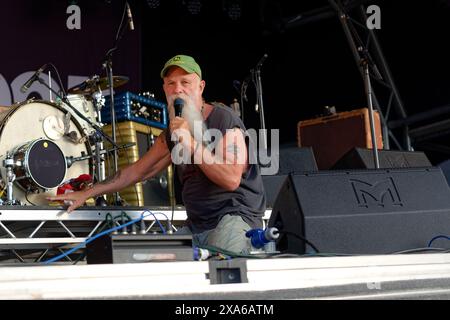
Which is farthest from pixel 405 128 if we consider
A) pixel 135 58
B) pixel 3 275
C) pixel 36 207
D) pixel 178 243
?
pixel 3 275

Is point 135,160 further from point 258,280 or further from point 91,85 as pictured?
point 258,280

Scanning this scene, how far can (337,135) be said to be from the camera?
18.9 ft

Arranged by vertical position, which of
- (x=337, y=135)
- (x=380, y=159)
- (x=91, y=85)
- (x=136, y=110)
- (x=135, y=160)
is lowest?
(x=380, y=159)

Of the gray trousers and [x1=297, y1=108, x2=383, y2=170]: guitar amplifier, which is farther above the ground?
[x1=297, y1=108, x2=383, y2=170]: guitar amplifier

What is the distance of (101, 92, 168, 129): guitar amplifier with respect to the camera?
4.91 meters

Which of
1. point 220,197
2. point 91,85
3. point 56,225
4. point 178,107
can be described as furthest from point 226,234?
point 91,85

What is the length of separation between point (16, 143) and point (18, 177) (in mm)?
279

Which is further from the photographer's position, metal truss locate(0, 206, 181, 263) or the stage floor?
metal truss locate(0, 206, 181, 263)

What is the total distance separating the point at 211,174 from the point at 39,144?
1776 millimetres

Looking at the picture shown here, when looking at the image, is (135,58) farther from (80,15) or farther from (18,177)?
(18,177)

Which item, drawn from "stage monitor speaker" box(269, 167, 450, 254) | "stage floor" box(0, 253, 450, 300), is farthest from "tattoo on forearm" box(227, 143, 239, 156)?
"stage floor" box(0, 253, 450, 300)

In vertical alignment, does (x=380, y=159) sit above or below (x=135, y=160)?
→ below

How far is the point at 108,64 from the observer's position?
4594mm

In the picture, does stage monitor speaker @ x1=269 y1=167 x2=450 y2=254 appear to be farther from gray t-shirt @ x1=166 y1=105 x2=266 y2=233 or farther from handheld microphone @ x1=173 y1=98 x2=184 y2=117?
gray t-shirt @ x1=166 y1=105 x2=266 y2=233
